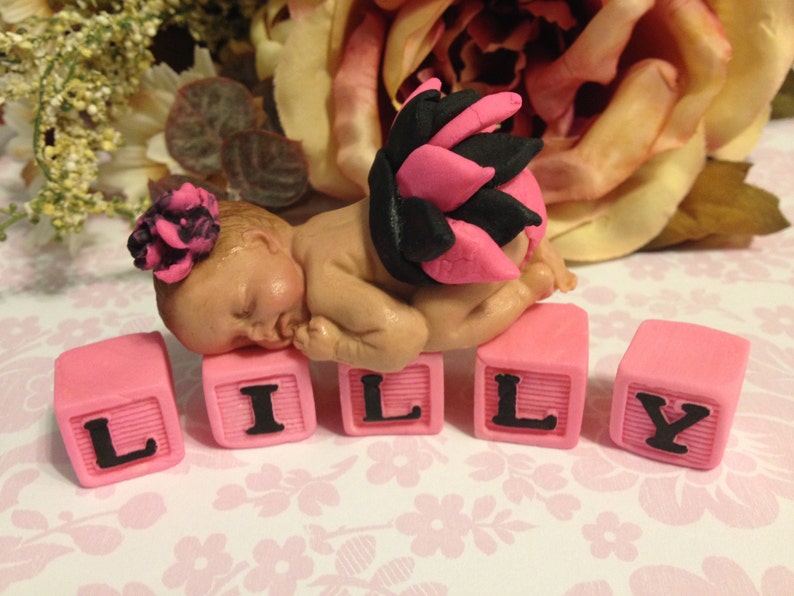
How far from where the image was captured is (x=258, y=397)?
3.03 feet

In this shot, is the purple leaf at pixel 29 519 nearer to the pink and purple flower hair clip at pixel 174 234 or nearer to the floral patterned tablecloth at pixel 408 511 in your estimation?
the floral patterned tablecloth at pixel 408 511

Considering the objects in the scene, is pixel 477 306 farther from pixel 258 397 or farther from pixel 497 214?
pixel 258 397

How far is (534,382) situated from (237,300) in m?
0.37

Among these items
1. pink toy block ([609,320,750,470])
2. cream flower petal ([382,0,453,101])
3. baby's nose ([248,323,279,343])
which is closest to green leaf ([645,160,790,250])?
pink toy block ([609,320,750,470])

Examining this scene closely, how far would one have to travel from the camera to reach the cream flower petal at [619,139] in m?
1.08

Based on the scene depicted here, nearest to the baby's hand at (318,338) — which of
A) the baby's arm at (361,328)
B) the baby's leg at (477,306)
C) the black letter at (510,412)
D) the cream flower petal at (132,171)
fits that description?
the baby's arm at (361,328)

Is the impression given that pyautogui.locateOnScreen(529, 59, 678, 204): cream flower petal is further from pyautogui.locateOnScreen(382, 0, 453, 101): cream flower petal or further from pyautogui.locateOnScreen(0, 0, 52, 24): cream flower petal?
pyautogui.locateOnScreen(0, 0, 52, 24): cream flower petal

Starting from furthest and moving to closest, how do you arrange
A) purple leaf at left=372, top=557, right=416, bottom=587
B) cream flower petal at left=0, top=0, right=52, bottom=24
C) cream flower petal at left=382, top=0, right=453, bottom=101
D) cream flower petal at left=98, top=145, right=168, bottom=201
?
cream flower petal at left=98, top=145, right=168, bottom=201
cream flower petal at left=0, top=0, right=52, bottom=24
cream flower petal at left=382, top=0, right=453, bottom=101
purple leaf at left=372, top=557, right=416, bottom=587

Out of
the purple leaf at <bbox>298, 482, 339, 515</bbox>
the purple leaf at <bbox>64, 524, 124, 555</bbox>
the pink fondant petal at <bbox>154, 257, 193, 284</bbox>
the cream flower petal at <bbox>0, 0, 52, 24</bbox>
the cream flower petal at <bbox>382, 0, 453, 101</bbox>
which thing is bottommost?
the purple leaf at <bbox>64, 524, 124, 555</bbox>

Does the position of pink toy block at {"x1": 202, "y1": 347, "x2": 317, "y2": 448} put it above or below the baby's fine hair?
below

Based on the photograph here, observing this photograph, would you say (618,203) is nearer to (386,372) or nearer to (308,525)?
(386,372)

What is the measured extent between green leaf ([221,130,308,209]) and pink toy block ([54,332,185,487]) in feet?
1.27

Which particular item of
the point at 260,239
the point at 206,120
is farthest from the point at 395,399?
the point at 206,120

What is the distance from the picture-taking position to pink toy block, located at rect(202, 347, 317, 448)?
91cm
